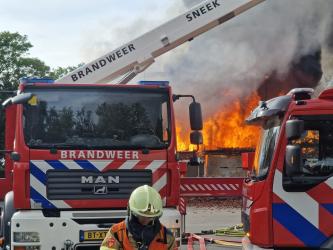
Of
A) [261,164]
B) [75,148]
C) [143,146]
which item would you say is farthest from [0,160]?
[261,164]

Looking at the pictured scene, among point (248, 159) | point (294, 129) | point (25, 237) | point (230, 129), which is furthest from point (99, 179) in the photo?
point (230, 129)

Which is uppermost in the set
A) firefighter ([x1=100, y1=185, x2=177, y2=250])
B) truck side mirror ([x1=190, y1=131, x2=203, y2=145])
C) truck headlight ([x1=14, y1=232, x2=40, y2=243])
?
truck side mirror ([x1=190, y1=131, x2=203, y2=145])

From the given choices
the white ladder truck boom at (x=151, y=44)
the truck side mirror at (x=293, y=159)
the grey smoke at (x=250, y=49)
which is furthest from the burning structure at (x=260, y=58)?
the truck side mirror at (x=293, y=159)

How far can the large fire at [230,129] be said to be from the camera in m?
22.2

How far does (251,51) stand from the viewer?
23984 millimetres

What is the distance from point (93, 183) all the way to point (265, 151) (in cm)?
216

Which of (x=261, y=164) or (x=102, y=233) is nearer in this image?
(x=261, y=164)

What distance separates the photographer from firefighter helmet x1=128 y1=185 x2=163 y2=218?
3283 mm

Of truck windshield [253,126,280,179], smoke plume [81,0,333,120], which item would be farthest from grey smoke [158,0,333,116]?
truck windshield [253,126,280,179]

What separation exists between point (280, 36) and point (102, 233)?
18.5 m

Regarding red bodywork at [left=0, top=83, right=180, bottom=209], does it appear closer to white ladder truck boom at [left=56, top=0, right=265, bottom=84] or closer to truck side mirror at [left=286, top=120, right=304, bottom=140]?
truck side mirror at [left=286, top=120, right=304, bottom=140]

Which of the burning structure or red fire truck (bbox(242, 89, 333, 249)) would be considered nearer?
red fire truck (bbox(242, 89, 333, 249))

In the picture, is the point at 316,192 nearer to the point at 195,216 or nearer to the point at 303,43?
the point at 195,216

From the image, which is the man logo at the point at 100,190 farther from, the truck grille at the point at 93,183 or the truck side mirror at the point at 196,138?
the truck side mirror at the point at 196,138
